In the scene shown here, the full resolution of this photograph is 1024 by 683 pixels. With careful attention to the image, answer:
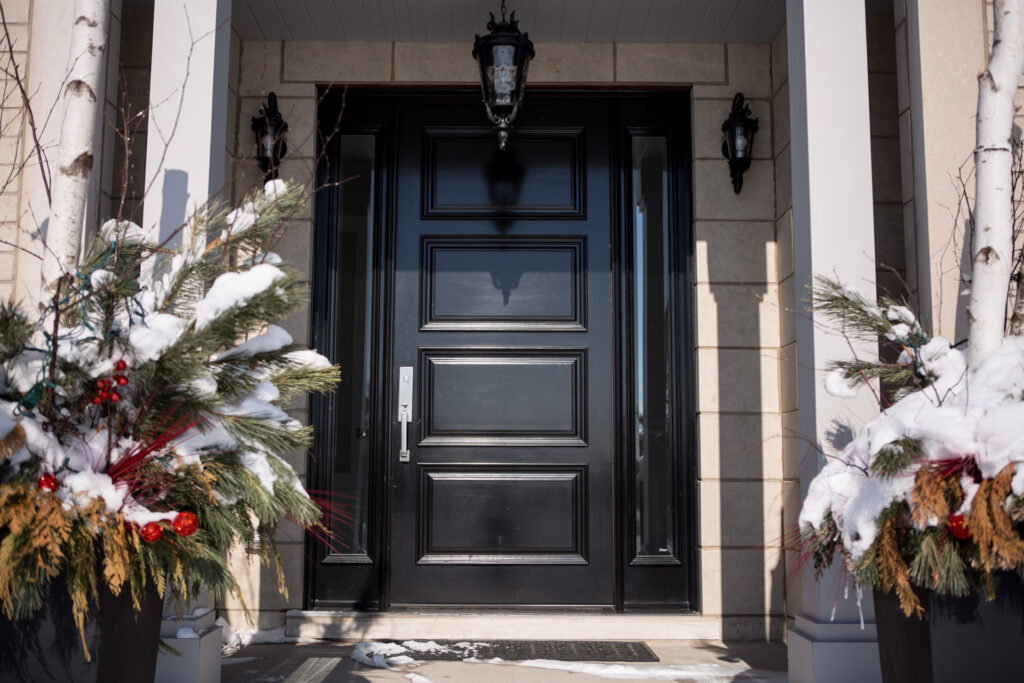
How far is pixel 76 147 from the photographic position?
165 centimetres

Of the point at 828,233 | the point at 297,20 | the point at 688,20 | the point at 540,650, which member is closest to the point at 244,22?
the point at 297,20

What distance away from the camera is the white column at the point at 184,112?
240 cm

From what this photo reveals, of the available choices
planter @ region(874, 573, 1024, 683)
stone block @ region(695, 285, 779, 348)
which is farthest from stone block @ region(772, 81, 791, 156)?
planter @ region(874, 573, 1024, 683)

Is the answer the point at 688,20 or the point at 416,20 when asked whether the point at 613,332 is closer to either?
the point at 688,20

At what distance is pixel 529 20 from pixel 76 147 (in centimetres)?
210

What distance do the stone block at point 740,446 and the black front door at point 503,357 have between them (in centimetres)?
38

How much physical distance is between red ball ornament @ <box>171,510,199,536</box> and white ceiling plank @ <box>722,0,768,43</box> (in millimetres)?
2804

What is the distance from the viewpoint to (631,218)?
355cm

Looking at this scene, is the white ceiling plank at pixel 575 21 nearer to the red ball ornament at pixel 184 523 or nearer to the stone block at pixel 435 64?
the stone block at pixel 435 64

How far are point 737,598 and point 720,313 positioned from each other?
112cm

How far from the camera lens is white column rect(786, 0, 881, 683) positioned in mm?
2232

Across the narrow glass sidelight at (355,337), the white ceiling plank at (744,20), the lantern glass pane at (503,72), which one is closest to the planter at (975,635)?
the lantern glass pane at (503,72)

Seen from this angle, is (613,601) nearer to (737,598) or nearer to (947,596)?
(737,598)

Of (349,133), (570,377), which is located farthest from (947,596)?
(349,133)
